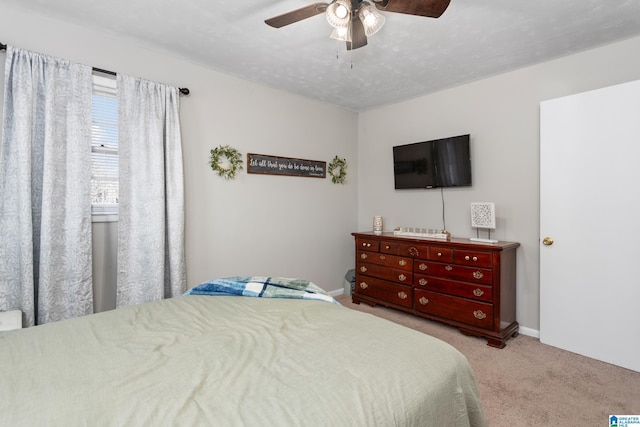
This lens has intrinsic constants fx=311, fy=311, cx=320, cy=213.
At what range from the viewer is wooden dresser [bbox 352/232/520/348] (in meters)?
2.77

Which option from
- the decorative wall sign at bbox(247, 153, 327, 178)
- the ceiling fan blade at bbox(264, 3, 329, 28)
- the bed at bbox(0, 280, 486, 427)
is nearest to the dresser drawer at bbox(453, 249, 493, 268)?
the bed at bbox(0, 280, 486, 427)

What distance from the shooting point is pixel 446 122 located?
3.57 metres

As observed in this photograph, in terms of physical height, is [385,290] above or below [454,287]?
below

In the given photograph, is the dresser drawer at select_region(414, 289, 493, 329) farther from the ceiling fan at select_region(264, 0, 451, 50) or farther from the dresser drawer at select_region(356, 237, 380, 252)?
the ceiling fan at select_region(264, 0, 451, 50)

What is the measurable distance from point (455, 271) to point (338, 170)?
6.63ft

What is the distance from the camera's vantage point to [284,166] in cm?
368

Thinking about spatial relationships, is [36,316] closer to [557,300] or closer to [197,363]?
[197,363]

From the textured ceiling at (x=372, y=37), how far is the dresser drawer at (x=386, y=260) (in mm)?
1931

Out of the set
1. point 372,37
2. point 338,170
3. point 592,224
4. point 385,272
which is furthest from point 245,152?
point 592,224

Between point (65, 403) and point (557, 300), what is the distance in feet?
11.0

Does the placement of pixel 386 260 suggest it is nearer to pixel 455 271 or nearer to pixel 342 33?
pixel 455 271

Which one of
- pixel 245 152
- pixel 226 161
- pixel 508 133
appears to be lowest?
pixel 226 161

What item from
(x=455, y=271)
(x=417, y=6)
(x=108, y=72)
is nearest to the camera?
(x=417, y=6)

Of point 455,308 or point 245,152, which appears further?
point 245,152
